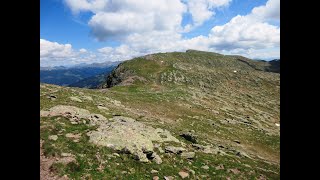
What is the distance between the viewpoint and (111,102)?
153 ft

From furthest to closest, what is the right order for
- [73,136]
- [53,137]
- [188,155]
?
[188,155] → [73,136] → [53,137]

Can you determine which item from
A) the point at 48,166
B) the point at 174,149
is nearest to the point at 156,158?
the point at 174,149

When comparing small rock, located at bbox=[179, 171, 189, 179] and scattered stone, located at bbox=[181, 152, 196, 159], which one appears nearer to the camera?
small rock, located at bbox=[179, 171, 189, 179]

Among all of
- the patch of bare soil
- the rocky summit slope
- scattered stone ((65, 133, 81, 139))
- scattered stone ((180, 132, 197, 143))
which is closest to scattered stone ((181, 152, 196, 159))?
the rocky summit slope

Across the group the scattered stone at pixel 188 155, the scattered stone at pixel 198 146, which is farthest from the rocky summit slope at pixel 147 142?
the scattered stone at pixel 198 146

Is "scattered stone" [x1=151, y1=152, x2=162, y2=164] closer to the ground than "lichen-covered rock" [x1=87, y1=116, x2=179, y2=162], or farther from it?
closer to the ground

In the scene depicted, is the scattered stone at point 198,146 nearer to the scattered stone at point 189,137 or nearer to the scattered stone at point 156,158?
the scattered stone at point 189,137

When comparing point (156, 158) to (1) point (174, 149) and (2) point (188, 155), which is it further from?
(2) point (188, 155)

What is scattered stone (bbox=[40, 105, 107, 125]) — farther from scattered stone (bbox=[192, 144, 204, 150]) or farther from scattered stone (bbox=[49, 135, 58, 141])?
scattered stone (bbox=[192, 144, 204, 150])

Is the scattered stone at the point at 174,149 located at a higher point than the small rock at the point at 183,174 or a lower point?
higher

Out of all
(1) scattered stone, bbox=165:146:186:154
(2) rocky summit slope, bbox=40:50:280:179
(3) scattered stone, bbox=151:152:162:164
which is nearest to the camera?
(2) rocky summit slope, bbox=40:50:280:179

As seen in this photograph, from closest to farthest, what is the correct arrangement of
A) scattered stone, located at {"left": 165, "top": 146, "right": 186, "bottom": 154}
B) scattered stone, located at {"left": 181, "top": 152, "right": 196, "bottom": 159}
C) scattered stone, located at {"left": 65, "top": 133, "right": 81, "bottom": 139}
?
1. scattered stone, located at {"left": 65, "top": 133, "right": 81, "bottom": 139}
2. scattered stone, located at {"left": 181, "top": 152, "right": 196, "bottom": 159}
3. scattered stone, located at {"left": 165, "top": 146, "right": 186, "bottom": 154}
